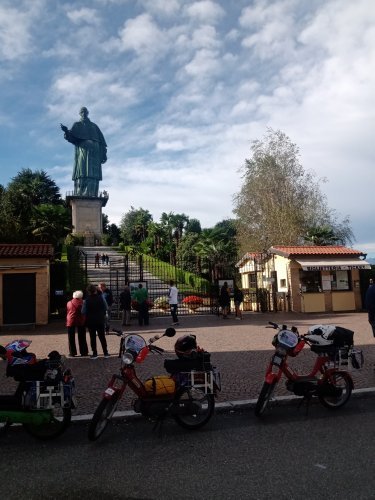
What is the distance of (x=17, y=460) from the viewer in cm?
421

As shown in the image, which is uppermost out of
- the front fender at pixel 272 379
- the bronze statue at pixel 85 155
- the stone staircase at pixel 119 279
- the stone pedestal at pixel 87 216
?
the bronze statue at pixel 85 155

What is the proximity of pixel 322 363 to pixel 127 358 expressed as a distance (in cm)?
260

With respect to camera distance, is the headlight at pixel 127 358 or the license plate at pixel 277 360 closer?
the headlight at pixel 127 358

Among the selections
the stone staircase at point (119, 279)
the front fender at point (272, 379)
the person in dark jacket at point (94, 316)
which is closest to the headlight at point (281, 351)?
the front fender at point (272, 379)

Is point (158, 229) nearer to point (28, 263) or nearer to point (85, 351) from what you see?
point (28, 263)

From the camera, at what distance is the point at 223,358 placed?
30.0 ft

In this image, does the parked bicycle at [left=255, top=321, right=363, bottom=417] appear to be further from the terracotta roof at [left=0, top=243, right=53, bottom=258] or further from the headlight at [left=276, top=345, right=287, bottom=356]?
the terracotta roof at [left=0, top=243, right=53, bottom=258]

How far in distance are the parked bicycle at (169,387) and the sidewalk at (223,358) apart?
0.79 metres

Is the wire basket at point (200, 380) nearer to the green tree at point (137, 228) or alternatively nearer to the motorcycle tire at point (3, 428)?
the motorcycle tire at point (3, 428)

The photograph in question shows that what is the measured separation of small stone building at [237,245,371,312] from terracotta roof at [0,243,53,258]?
34.7 feet

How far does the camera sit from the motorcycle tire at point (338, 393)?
18.6 ft

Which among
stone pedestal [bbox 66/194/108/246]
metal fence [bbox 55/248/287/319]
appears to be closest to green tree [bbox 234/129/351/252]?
metal fence [bbox 55/248/287/319]

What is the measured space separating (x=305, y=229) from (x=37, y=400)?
97.9ft

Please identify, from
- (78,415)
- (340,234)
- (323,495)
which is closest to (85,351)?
(78,415)
